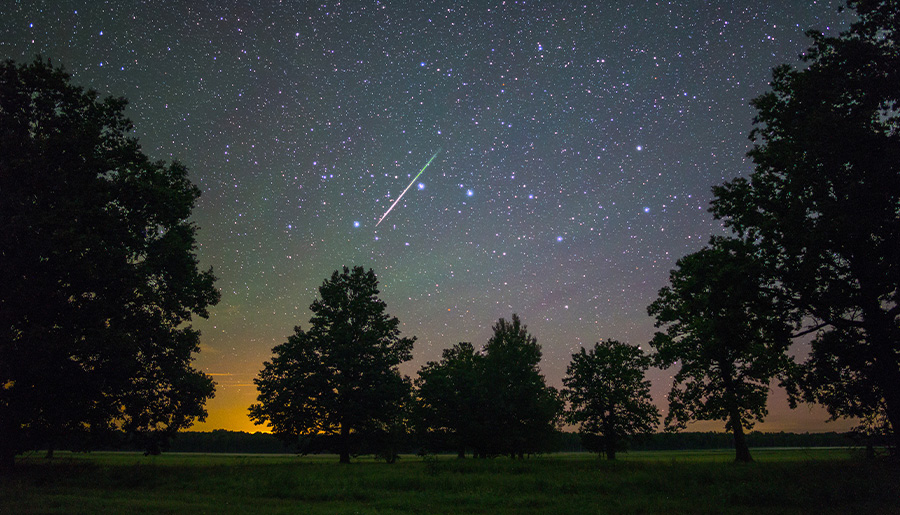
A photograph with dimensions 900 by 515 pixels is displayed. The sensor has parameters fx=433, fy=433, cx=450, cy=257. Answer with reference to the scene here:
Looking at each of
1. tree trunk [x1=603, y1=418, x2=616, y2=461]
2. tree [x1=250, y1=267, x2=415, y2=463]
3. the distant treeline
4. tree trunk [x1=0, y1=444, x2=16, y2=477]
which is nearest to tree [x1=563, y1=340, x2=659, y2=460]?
tree trunk [x1=603, y1=418, x2=616, y2=461]

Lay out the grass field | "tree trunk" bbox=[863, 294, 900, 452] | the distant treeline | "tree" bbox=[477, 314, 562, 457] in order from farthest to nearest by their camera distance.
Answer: the distant treeline, "tree" bbox=[477, 314, 562, 457], "tree trunk" bbox=[863, 294, 900, 452], the grass field

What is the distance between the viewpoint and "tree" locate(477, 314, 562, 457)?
153 ft

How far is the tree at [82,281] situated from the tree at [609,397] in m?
39.4

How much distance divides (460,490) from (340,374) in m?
22.3

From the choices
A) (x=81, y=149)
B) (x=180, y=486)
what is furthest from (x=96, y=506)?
(x=81, y=149)

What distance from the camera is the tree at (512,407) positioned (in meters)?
46.5

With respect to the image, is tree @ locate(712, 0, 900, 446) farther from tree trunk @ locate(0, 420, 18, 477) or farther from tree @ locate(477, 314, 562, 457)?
tree trunk @ locate(0, 420, 18, 477)

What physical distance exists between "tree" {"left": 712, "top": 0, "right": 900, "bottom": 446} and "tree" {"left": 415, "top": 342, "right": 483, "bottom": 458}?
32.6 meters

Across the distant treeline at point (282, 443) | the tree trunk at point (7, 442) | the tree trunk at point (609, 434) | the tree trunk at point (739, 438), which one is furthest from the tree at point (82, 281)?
the distant treeline at point (282, 443)

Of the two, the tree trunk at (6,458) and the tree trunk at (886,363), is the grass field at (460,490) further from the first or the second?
the tree trunk at (886,363)

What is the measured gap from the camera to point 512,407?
46969 mm

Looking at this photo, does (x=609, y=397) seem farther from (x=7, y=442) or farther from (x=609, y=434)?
(x=7, y=442)

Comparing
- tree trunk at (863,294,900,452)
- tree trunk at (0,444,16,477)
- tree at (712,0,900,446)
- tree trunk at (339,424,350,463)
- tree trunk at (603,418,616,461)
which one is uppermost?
tree at (712,0,900,446)

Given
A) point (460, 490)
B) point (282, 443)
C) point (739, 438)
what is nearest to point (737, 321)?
point (460, 490)
